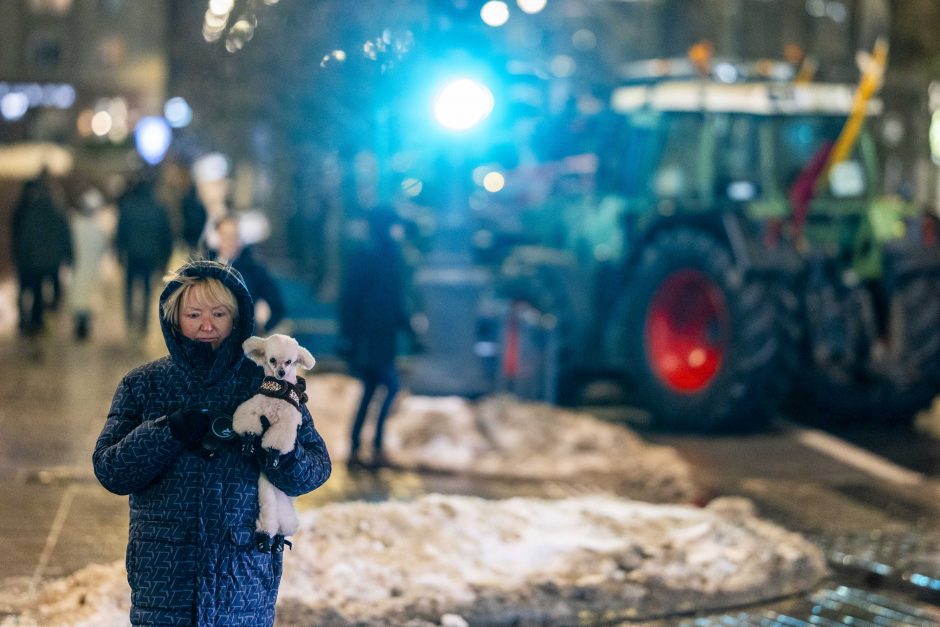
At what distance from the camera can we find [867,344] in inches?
485

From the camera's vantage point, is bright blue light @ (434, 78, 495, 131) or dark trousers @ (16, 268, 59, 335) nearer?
bright blue light @ (434, 78, 495, 131)

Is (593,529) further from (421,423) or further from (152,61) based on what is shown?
(152,61)

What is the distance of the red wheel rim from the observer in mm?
12375

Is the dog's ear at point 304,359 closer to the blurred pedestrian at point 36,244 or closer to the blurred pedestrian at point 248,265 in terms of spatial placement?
the blurred pedestrian at point 248,265

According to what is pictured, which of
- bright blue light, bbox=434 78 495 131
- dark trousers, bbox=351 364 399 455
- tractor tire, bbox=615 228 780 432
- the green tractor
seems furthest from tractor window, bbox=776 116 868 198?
dark trousers, bbox=351 364 399 455

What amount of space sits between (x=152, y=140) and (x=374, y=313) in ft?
91.1

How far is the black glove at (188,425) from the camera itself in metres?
3.84

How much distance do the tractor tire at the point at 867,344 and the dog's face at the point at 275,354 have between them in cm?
879

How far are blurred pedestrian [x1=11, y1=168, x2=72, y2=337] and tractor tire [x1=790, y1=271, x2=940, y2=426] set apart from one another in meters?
8.36

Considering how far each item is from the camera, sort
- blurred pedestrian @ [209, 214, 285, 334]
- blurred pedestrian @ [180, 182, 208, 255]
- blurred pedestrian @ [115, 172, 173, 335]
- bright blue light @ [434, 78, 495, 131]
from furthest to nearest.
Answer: blurred pedestrian @ [180, 182, 208, 255] → blurred pedestrian @ [115, 172, 173, 335] → bright blue light @ [434, 78, 495, 131] → blurred pedestrian @ [209, 214, 285, 334]

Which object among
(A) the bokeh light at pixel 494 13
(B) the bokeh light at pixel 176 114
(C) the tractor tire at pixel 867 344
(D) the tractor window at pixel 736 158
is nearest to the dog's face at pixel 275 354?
(A) the bokeh light at pixel 494 13

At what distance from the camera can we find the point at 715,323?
12.4 meters

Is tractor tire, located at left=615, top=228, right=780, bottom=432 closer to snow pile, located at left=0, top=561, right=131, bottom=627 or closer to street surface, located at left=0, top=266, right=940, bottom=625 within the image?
street surface, located at left=0, top=266, right=940, bottom=625

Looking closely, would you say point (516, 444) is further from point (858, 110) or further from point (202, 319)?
point (202, 319)
